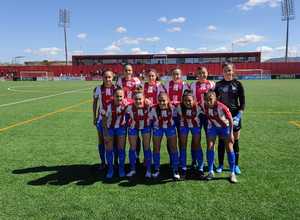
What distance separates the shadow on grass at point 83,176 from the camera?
16.2ft

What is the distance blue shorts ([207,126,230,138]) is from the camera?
5001mm

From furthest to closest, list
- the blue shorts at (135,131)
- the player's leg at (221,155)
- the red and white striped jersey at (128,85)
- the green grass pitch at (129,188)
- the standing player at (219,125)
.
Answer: the red and white striped jersey at (128,85), the player's leg at (221,155), the blue shorts at (135,131), the standing player at (219,125), the green grass pitch at (129,188)

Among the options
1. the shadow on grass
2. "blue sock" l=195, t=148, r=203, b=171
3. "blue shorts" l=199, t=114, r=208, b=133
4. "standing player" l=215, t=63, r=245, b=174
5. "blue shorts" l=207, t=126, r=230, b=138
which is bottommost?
the shadow on grass

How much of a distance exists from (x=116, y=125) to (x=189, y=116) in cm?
119

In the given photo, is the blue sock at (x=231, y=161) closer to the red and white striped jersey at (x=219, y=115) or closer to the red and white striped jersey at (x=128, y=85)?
the red and white striped jersey at (x=219, y=115)

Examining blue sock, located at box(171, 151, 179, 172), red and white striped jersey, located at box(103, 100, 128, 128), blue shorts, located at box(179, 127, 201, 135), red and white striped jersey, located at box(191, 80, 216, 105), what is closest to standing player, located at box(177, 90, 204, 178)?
blue shorts, located at box(179, 127, 201, 135)

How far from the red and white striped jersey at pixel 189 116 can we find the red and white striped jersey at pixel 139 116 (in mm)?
509

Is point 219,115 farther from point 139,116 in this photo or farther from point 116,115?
point 116,115

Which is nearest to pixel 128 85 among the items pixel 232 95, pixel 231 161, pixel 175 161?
pixel 175 161

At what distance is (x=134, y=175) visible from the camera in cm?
523

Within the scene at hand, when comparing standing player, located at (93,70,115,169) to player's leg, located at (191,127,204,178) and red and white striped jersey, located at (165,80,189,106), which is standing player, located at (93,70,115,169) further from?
player's leg, located at (191,127,204,178)

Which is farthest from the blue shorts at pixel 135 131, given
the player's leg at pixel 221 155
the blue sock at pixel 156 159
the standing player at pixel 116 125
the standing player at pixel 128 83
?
the player's leg at pixel 221 155

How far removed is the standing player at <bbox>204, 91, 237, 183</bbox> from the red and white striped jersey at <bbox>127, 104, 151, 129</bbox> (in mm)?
940

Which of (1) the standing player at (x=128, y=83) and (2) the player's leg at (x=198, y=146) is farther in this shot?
(1) the standing player at (x=128, y=83)
